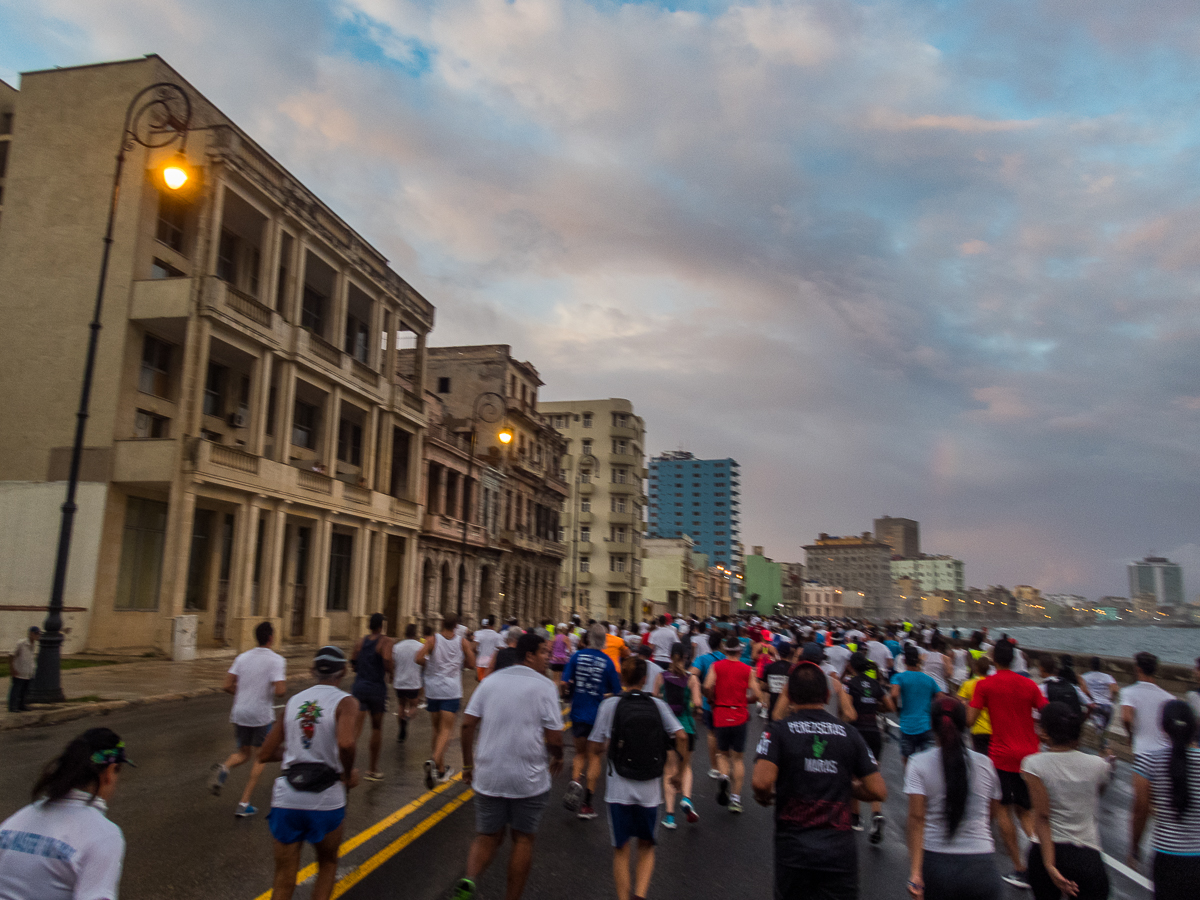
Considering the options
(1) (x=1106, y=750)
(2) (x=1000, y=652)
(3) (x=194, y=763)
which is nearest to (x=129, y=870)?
(3) (x=194, y=763)

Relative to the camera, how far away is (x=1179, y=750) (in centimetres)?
469

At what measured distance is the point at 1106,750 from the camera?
12945mm

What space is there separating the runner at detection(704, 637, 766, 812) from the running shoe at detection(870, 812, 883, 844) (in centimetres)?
167

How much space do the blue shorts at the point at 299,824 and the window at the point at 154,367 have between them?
24549 mm

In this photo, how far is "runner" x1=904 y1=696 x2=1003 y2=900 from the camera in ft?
14.2

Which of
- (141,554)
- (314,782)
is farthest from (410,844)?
(141,554)

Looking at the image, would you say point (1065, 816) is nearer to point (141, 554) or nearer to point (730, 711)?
point (730, 711)

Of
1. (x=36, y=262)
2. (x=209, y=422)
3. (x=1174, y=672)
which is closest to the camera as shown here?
(x=1174, y=672)

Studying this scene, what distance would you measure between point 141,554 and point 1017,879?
2562 centimetres

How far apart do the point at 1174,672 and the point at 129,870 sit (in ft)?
57.4

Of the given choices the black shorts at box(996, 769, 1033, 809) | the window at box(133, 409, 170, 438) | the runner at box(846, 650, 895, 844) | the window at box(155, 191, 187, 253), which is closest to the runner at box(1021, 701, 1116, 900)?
the black shorts at box(996, 769, 1033, 809)

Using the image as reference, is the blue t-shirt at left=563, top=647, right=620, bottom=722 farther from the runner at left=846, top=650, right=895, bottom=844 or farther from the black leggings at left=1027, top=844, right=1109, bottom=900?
the black leggings at left=1027, top=844, right=1109, bottom=900

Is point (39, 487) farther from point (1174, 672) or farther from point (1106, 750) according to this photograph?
point (1174, 672)

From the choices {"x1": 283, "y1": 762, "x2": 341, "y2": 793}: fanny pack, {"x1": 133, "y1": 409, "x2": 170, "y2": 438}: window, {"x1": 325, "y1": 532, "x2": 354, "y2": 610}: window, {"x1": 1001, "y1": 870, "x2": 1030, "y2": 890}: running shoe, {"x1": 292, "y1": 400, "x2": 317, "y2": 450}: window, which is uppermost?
{"x1": 292, "y1": 400, "x2": 317, "y2": 450}: window
